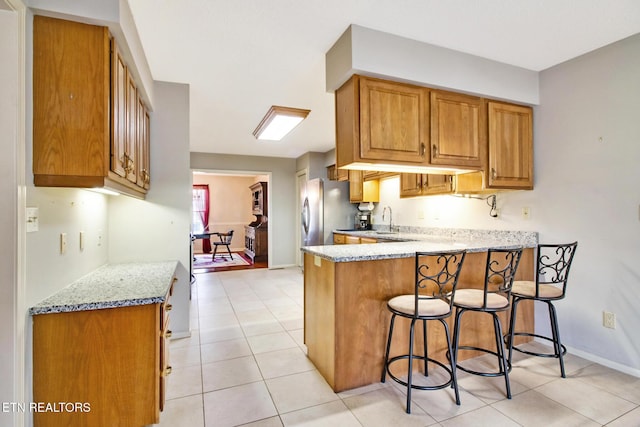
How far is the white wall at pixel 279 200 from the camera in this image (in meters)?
6.36

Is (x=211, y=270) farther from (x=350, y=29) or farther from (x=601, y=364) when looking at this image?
(x=601, y=364)

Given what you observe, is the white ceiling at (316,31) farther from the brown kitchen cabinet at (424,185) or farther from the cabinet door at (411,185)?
the cabinet door at (411,185)

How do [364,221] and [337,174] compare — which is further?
[364,221]

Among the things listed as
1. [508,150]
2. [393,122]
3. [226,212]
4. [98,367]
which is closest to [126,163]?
[98,367]

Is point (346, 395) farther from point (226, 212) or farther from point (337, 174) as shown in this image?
point (226, 212)

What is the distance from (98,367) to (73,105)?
4.09ft

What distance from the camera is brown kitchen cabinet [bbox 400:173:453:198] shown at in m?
3.43

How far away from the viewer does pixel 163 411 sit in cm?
182

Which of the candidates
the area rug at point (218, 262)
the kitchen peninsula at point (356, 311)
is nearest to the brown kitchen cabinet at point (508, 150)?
the kitchen peninsula at point (356, 311)

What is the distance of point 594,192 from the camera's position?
241 centimetres

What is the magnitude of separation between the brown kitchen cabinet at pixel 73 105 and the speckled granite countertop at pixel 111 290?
1.84ft

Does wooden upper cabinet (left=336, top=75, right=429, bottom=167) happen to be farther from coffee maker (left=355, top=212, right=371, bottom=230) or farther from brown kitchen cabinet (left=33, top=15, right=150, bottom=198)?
coffee maker (left=355, top=212, right=371, bottom=230)

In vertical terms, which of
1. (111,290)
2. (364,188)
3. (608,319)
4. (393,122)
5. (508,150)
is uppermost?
(393,122)

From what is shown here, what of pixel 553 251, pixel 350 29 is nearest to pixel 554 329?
pixel 553 251
